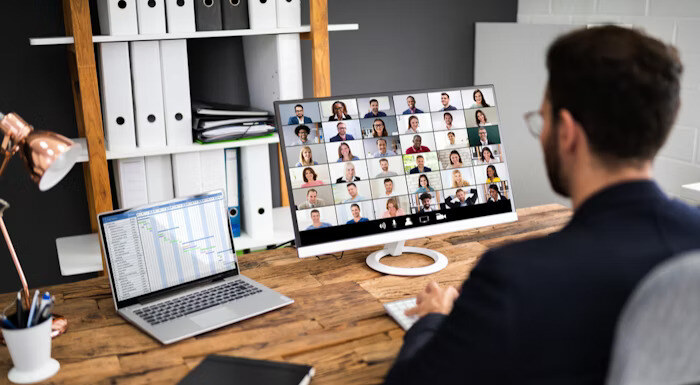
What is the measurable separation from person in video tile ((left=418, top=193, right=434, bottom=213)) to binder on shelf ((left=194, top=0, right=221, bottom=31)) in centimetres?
117

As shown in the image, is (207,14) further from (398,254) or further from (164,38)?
(398,254)

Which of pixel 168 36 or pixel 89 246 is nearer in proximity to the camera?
pixel 168 36

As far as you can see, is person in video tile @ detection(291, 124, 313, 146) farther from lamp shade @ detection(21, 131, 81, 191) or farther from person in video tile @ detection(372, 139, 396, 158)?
lamp shade @ detection(21, 131, 81, 191)

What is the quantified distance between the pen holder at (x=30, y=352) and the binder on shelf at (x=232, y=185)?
136 centimetres

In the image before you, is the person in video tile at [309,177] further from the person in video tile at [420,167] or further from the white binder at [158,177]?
the white binder at [158,177]

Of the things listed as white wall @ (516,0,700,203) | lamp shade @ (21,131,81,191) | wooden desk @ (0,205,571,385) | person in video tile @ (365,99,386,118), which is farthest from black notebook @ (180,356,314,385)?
white wall @ (516,0,700,203)

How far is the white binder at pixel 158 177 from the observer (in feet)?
8.13

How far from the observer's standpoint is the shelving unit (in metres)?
2.19

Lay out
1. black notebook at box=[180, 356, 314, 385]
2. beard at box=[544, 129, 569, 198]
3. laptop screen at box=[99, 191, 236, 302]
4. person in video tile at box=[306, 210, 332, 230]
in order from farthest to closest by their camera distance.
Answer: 1. person in video tile at box=[306, 210, 332, 230]
2. laptop screen at box=[99, 191, 236, 302]
3. black notebook at box=[180, 356, 314, 385]
4. beard at box=[544, 129, 569, 198]

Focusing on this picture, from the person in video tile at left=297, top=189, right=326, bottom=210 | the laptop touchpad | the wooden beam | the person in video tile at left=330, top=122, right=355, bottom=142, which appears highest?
the wooden beam

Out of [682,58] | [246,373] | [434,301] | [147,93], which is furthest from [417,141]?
[682,58]

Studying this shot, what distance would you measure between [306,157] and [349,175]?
12 centimetres

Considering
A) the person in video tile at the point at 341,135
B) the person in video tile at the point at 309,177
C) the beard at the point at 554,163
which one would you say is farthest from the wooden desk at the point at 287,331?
the beard at the point at 554,163

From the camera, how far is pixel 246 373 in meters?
1.25
